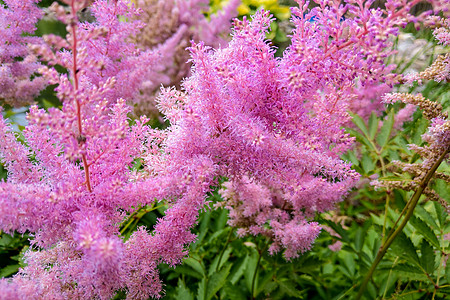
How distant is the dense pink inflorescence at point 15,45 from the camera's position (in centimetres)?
104

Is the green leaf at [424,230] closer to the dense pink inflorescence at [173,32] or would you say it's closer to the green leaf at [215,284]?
the green leaf at [215,284]

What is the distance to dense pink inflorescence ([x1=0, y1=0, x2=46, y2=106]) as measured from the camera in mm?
1044

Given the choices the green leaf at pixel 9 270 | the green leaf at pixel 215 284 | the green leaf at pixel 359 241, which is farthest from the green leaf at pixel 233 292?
the green leaf at pixel 9 270

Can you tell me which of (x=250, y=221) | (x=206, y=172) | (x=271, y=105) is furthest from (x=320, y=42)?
(x=250, y=221)

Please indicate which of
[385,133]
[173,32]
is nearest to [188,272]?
[385,133]

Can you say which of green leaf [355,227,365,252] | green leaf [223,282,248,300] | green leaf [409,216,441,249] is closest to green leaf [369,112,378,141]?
green leaf [355,227,365,252]

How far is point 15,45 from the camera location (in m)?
1.12

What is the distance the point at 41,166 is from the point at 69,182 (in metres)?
0.11

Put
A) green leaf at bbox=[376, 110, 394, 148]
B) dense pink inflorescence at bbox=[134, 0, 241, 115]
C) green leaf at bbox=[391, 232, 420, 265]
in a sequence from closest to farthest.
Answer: green leaf at bbox=[391, 232, 420, 265]
green leaf at bbox=[376, 110, 394, 148]
dense pink inflorescence at bbox=[134, 0, 241, 115]

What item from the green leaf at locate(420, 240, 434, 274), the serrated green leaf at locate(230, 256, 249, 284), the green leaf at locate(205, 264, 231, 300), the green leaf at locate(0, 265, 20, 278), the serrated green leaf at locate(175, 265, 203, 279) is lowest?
the serrated green leaf at locate(230, 256, 249, 284)

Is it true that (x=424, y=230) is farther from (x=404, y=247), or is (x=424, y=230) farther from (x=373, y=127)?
(x=373, y=127)

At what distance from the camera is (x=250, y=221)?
1062 millimetres

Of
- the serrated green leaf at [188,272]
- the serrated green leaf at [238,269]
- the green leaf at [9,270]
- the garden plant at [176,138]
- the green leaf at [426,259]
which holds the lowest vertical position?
the serrated green leaf at [238,269]

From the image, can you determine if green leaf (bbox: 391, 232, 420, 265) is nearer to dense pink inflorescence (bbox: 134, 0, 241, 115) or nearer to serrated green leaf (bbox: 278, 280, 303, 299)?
serrated green leaf (bbox: 278, 280, 303, 299)
